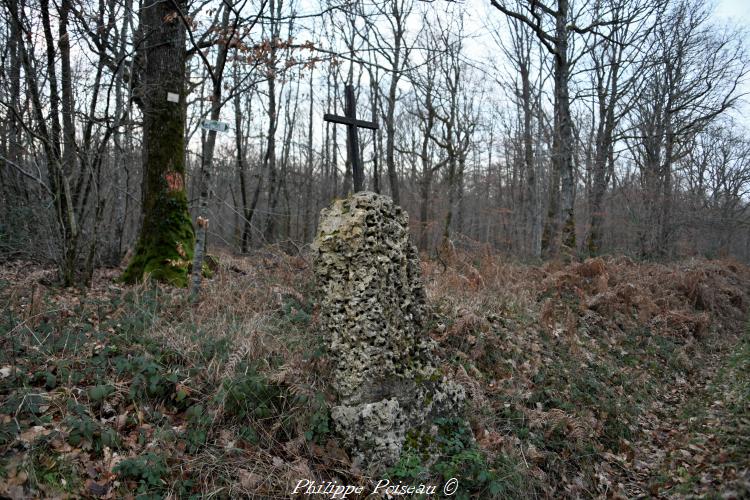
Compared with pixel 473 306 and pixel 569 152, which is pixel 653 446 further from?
pixel 569 152

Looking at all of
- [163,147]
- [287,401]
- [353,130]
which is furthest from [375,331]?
[163,147]

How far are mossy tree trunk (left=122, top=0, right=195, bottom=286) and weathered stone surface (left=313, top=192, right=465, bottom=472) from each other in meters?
4.07

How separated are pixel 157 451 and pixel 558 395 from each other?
428 cm

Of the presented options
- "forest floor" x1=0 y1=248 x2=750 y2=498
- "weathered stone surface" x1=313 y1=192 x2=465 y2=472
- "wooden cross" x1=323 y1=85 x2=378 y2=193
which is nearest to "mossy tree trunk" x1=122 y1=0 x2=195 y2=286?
"forest floor" x1=0 y1=248 x2=750 y2=498

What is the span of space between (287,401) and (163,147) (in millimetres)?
5248

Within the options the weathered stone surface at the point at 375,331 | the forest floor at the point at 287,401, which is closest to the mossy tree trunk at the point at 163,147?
the forest floor at the point at 287,401

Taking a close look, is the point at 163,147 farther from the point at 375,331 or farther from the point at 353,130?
the point at 375,331

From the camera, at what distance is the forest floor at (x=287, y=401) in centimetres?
313

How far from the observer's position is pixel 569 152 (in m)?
12.4

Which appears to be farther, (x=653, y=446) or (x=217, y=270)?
(x=217, y=270)

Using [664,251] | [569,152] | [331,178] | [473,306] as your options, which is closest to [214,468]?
[473,306]

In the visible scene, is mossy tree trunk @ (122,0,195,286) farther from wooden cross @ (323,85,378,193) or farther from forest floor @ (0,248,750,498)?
wooden cross @ (323,85,378,193)

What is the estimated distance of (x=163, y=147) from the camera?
23.6 ft

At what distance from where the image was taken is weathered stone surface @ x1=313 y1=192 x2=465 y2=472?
3.55 meters
